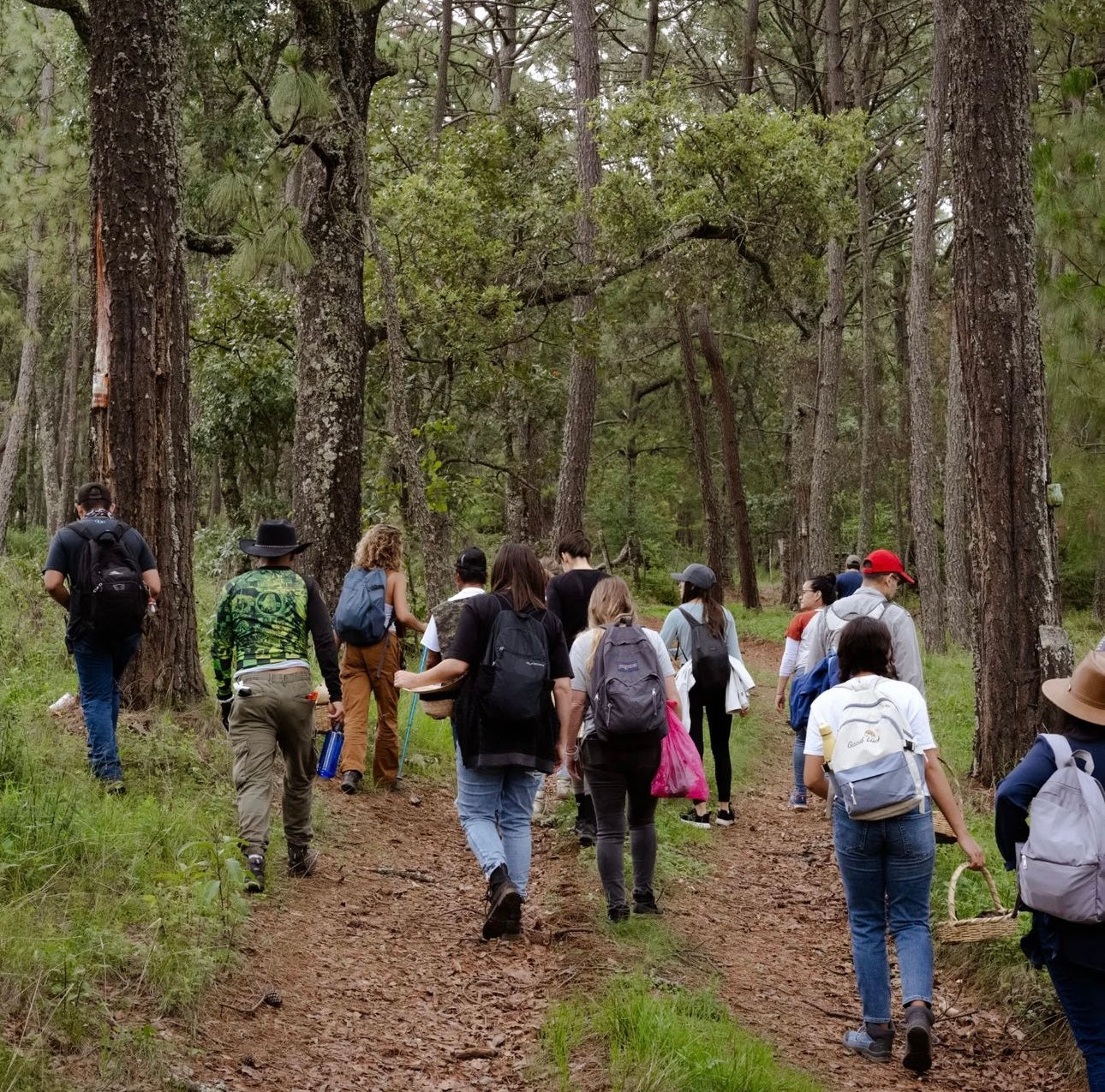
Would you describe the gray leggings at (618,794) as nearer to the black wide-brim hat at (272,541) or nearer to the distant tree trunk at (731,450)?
the black wide-brim hat at (272,541)

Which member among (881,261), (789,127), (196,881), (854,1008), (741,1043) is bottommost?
(854,1008)

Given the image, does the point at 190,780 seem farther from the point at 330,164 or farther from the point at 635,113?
the point at 635,113

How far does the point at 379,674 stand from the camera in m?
9.01

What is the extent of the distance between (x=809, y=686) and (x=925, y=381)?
12580mm

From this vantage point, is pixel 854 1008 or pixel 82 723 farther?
pixel 82 723

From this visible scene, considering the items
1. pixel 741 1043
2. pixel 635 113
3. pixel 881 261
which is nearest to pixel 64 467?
pixel 635 113

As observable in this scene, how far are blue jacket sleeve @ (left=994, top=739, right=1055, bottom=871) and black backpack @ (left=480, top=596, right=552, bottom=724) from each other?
2473mm

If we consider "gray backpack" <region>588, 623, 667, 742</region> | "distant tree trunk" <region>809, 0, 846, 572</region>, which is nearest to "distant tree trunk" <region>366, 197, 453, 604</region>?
"gray backpack" <region>588, 623, 667, 742</region>

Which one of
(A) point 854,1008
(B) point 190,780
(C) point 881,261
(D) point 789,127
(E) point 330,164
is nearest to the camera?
(A) point 854,1008

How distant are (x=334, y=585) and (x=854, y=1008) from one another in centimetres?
649

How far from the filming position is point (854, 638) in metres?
5.19

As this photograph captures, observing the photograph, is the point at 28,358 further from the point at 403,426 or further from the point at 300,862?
the point at 300,862

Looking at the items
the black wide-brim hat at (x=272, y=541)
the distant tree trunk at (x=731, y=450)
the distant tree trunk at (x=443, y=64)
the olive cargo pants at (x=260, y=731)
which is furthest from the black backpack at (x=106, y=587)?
the distant tree trunk at (x=731, y=450)

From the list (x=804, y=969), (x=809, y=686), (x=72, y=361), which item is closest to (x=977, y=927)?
(x=804, y=969)
